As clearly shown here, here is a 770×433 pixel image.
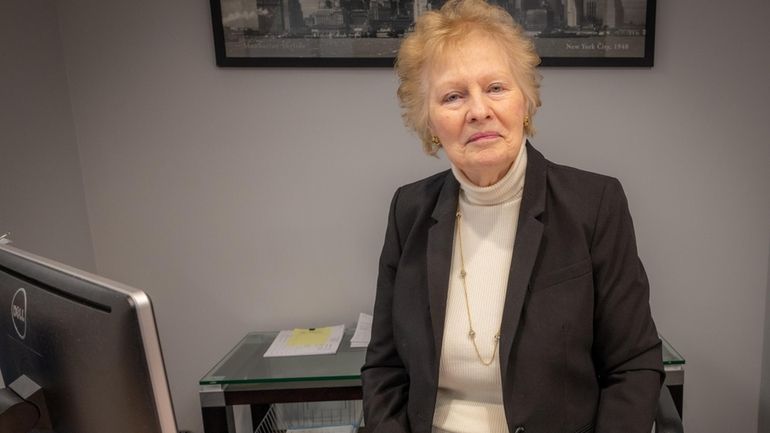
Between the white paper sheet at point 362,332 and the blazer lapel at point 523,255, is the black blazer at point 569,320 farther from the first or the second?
the white paper sheet at point 362,332

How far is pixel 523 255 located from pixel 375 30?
3.49ft

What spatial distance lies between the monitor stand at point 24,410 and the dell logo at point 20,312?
0.24 feet

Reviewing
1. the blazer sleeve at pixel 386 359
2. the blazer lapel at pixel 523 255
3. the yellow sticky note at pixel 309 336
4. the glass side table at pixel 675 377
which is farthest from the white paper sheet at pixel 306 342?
the glass side table at pixel 675 377

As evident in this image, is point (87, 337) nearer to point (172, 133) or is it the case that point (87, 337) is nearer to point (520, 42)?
point (520, 42)

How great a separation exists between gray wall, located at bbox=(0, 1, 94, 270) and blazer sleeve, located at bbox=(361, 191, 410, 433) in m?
1.20

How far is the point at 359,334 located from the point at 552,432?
2.87ft

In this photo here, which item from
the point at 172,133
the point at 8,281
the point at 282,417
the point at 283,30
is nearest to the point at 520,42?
the point at 283,30

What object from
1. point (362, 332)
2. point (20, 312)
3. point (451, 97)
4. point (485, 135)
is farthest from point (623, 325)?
point (20, 312)

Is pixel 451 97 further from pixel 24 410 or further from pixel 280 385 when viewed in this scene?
pixel 280 385

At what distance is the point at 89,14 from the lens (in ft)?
5.64

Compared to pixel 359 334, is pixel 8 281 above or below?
above

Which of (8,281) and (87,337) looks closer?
(87,337)

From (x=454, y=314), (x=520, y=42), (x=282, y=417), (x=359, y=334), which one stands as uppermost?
(x=520, y=42)

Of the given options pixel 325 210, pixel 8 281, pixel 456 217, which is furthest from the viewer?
pixel 325 210
